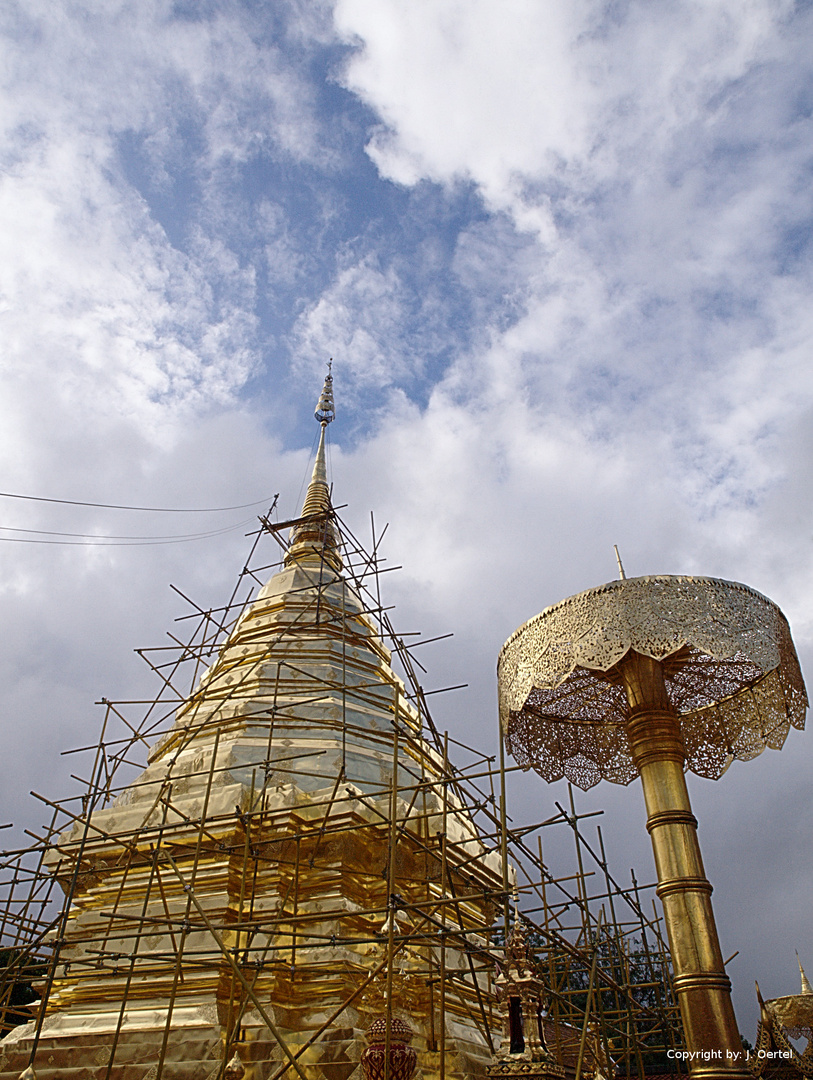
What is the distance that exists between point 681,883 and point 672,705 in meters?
1.78

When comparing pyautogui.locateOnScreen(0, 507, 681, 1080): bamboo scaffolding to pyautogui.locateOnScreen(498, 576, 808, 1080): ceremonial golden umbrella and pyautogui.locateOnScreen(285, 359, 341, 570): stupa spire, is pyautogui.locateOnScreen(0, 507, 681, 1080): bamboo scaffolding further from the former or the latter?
pyautogui.locateOnScreen(285, 359, 341, 570): stupa spire

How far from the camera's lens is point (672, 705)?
7754 millimetres

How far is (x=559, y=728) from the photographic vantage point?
379 inches

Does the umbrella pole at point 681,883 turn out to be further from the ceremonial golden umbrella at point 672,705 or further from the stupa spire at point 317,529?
the stupa spire at point 317,529

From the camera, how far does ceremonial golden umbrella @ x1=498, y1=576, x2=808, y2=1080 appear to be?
6.23 m

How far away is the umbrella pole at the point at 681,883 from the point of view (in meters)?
5.88

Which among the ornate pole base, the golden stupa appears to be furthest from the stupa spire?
the ornate pole base

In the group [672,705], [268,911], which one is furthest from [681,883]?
[268,911]

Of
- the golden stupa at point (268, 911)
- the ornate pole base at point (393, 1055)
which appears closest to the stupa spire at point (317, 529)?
the golden stupa at point (268, 911)

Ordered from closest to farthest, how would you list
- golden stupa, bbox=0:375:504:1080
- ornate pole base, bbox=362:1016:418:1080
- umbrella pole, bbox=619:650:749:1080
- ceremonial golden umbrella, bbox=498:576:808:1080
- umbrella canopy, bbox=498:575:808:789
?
umbrella pole, bbox=619:650:749:1080, ceremonial golden umbrella, bbox=498:576:808:1080, umbrella canopy, bbox=498:575:808:789, ornate pole base, bbox=362:1016:418:1080, golden stupa, bbox=0:375:504:1080

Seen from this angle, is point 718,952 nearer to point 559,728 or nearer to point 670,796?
point 670,796

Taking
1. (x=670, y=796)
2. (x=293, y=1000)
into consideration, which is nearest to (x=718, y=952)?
(x=670, y=796)

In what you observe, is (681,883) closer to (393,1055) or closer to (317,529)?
(393,1055)

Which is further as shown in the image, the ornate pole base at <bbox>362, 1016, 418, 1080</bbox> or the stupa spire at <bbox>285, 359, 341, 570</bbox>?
the stupa spire at <bbox>285, 359, 341, 570</bbox>
